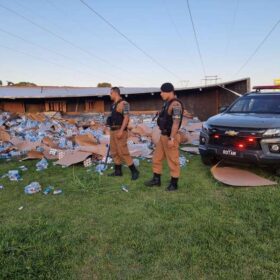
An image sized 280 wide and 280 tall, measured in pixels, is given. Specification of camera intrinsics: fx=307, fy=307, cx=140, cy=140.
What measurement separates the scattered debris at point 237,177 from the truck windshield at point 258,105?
1.33 metres

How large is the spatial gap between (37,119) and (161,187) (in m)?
9.83

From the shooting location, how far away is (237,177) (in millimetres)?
5746

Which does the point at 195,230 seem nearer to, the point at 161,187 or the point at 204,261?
the point at 204,261

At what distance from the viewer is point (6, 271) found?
2.85m

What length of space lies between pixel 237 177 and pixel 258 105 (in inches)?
73.5

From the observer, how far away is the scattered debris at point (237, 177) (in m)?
5.37

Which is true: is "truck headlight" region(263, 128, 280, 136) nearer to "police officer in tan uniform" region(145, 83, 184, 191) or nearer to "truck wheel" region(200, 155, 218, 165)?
"truck wheel" region(200, 155, 218, 165)

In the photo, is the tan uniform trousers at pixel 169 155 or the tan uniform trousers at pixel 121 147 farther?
the tan uniform trousers at pixel 121 147

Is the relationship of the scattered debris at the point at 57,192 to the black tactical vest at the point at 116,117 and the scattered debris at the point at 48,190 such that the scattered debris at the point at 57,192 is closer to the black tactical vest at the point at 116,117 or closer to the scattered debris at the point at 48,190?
the scattered debris at the point at 48,190

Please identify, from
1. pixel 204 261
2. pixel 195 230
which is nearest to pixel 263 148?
pixel 195 230

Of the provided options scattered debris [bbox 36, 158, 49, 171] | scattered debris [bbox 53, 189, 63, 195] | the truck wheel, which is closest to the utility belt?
the truck wheel

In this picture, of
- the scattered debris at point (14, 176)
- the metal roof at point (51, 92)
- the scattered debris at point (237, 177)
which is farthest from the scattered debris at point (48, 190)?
the metal roof at point (51, 92)

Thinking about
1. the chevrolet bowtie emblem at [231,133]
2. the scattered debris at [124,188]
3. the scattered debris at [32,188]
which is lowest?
the scattered debris at [124,188]

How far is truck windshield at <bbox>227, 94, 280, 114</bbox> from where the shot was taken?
20.8 feet
